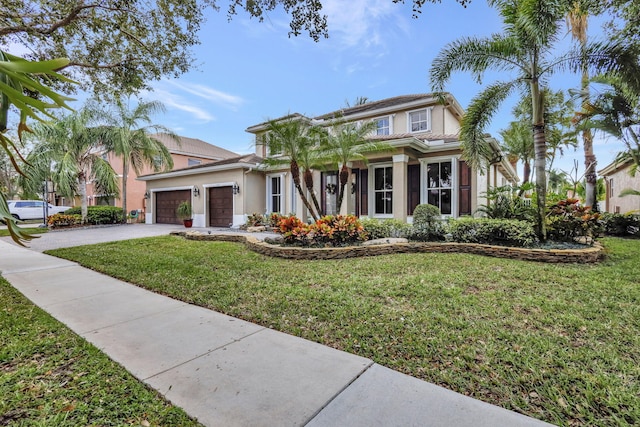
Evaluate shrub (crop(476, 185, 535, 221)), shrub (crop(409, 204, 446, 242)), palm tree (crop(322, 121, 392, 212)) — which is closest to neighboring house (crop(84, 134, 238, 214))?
palm tree (crop(322, 121, 392, 212))

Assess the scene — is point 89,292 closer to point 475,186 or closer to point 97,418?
point 97,418

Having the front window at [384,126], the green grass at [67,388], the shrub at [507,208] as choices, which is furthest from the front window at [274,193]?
the green grass at [67,388]

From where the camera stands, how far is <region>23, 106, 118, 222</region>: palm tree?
52.3 ft

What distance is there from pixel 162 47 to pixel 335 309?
8.64m

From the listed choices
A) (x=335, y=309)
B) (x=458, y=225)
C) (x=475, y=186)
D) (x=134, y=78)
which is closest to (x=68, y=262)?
(x=134, y=78)

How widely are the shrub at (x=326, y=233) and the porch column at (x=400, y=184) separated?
361 cm

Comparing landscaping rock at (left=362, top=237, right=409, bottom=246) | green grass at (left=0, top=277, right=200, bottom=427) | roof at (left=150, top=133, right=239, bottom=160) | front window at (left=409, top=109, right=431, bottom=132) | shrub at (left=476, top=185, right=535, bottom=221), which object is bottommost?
green grass at (left=0, top=277, right=200, bottom=427)

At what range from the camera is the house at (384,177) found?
12.0 m

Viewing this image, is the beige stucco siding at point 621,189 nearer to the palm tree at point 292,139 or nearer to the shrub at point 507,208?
the shrub at point 507,208

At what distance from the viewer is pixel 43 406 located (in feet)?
7.56

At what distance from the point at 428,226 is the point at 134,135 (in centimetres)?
1821

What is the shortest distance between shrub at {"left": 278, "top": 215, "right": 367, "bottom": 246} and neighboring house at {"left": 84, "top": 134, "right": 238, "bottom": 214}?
20.0 meters

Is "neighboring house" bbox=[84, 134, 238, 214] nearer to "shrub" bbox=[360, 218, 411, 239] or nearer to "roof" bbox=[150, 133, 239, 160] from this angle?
"roof" bbox=[150, 133, 239, 160]

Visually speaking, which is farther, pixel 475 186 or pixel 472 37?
pixel 475 186
